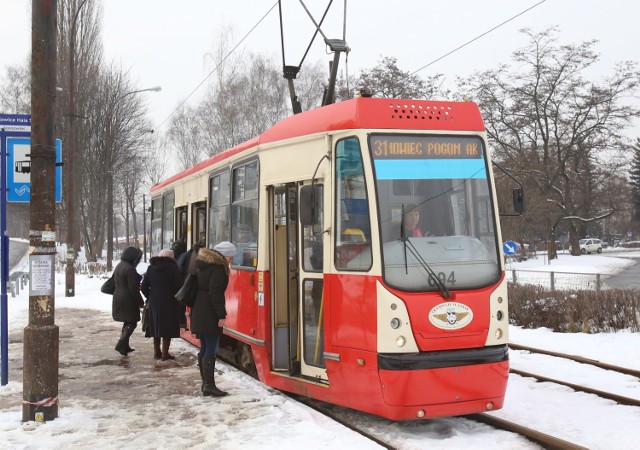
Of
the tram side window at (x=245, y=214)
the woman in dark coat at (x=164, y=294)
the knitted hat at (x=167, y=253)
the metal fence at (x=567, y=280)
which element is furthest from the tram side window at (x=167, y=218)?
the metal fence at (x=567, y=280)

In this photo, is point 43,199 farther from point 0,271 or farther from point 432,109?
A: point 432,109

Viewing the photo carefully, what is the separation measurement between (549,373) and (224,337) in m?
4.50

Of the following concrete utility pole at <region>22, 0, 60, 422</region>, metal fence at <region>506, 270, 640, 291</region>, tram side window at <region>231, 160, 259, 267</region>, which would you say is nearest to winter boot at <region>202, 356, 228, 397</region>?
tram side window at <region>231, 160, 259, 267</region>

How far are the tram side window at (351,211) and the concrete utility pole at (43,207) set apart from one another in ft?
9.24

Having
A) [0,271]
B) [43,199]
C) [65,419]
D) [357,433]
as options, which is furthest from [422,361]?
[0,271]

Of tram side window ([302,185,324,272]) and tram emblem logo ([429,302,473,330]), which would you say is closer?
tram emblem logo ([429,302,473,330])

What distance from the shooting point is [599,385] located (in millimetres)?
8117

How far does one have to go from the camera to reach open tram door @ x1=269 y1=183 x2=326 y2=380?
674 centimetres

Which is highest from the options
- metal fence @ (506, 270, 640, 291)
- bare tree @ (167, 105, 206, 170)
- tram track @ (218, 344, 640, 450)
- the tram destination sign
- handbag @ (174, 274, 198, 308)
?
bare tree @ (167, 105, 206, 170)

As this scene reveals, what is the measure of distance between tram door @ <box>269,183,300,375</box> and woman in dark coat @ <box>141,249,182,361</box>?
263 centimetres

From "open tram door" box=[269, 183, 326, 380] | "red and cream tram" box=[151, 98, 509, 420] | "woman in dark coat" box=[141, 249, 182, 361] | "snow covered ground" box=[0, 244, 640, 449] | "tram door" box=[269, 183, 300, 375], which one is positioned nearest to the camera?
"snow covered ground" box=[0, 244, 640, 449]

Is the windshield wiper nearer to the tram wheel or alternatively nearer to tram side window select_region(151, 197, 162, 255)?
the tram wheel

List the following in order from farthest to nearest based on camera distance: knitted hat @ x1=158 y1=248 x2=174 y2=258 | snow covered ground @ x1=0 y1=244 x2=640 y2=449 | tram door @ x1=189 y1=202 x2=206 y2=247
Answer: tram door @ x1=189 y1=202 x2=206 y2=247, knitted hat @ x1=158 y1=248 x2=174 y2=258, snow covered ground @ x1=0 y1=244 x2=640 y2=449

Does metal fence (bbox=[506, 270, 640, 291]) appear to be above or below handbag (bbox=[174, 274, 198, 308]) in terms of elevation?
below
